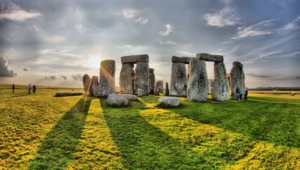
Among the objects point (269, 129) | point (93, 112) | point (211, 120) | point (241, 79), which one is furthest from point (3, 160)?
point (241, 79)

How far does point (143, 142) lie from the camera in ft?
17.2

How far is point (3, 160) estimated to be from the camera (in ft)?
13.1

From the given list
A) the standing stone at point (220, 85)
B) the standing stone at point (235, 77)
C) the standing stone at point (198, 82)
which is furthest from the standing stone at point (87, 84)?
the standing stone at point (235, 77)

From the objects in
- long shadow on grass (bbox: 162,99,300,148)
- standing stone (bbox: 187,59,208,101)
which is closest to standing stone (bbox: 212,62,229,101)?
standing stone (bbox: 187,59,208,101)

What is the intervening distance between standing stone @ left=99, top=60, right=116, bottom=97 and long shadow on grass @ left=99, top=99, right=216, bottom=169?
8.72 m

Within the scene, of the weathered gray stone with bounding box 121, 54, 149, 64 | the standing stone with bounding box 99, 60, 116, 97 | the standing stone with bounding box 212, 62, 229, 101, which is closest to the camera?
the standing stone with bounding box 212, 62, 229, 101

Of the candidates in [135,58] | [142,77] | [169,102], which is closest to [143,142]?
[169,102]

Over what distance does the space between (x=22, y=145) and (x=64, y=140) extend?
100 cm

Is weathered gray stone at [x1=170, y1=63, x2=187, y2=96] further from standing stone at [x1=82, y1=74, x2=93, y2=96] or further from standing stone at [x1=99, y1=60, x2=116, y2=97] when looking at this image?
standing stone at [x1=82, y1=74, x2=93, y2=96]

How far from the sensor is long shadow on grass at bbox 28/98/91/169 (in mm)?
3979

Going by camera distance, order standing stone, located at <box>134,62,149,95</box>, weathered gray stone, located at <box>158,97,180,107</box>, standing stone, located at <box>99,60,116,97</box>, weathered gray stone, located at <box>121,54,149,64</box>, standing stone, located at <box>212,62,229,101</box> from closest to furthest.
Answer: weathered gray stone, located at <box>158,97,180,107</box>
standing stone, located at <box>212,62,229,101</box>
standing stone, located at <box>99,60,116,97</box>
weathered gray stone, located at <box>121,54,149,64</box>
standing stone, located at <box>134,62,149,95</box>

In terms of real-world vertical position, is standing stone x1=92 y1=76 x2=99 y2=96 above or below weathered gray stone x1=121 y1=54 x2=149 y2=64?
below

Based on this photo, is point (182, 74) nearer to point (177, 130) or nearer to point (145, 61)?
point (145, 61)

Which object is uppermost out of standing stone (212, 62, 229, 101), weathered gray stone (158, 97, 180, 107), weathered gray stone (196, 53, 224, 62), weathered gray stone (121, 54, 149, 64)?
weathered gray stone (121, 54, 149, 64)
